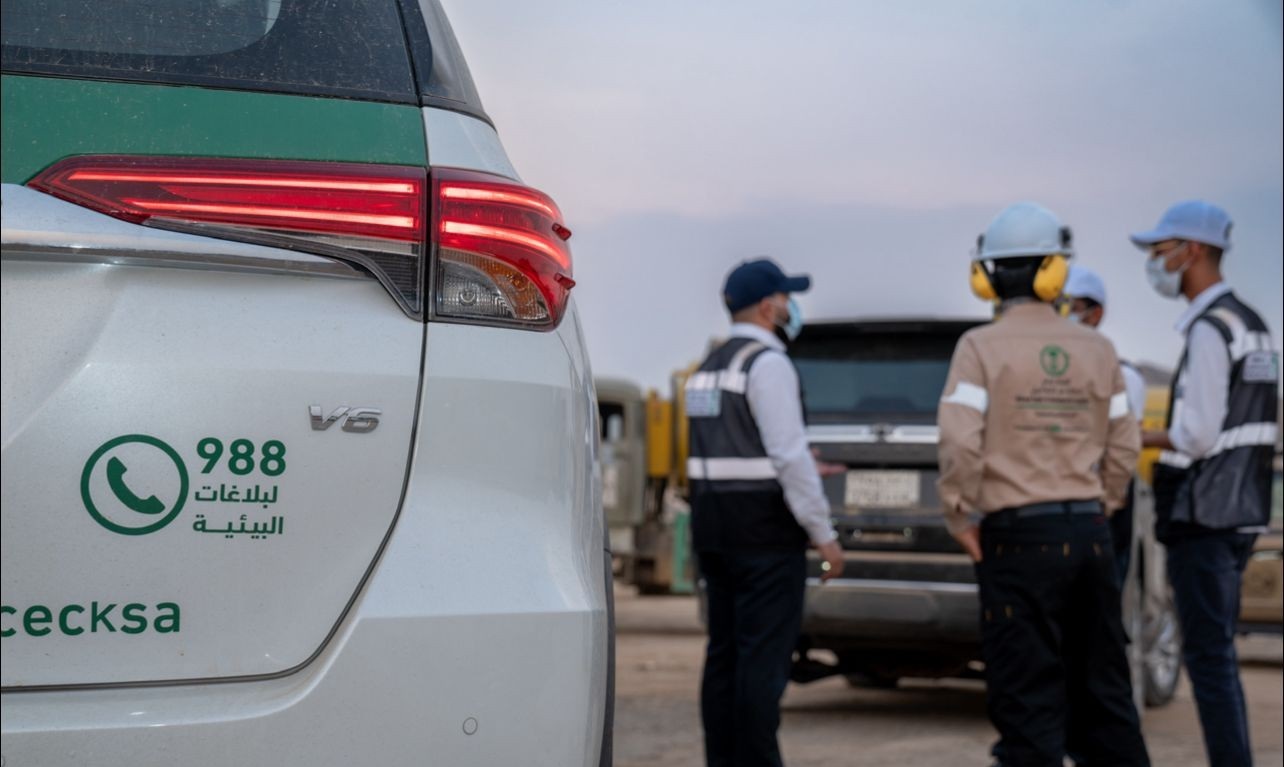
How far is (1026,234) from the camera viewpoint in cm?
481

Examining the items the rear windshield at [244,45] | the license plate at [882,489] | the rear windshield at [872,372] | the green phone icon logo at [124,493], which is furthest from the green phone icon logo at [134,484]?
the rear windshield at [872,372]

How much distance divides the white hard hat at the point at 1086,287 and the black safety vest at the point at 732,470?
2166 millimetres

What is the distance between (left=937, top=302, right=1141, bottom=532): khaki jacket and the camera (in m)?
4.60

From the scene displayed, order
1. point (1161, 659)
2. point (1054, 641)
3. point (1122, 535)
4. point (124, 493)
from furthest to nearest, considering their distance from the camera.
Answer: point (1161, 659) < point (1122, 535) < point (1054, 641) < point (124, 493)

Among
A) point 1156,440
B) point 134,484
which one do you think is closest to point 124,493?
point 134,484

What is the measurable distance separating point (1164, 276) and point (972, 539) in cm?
131

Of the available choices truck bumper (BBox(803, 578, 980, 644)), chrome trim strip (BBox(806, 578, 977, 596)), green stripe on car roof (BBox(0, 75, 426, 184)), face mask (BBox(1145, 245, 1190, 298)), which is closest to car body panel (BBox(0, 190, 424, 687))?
green stripe on car roof (BBox(0, 75, 426, 184))

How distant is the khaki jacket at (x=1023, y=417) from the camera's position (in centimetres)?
460

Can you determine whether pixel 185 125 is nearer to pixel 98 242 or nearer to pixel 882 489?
pixel 98 242

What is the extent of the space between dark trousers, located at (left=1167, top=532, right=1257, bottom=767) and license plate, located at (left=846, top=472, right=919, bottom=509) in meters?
2.38

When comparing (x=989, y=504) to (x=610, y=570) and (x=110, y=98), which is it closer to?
(x=610, y=570)

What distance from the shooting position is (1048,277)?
4785mm

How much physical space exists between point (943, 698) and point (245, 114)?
8473 millimetres

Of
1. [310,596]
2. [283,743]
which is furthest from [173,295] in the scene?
[283,743]
